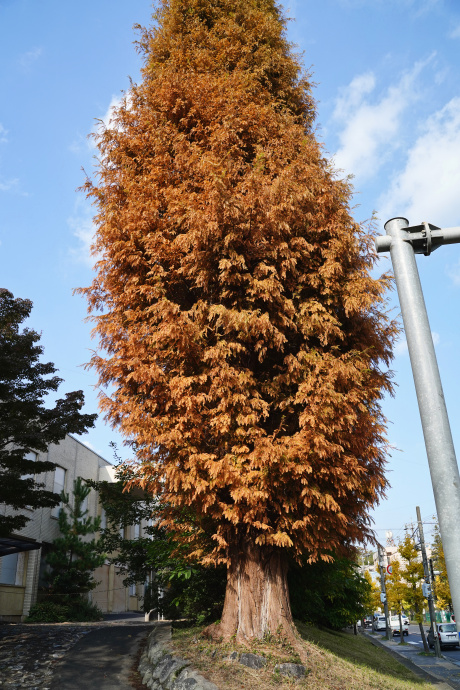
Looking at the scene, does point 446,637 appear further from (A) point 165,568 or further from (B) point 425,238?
(B) point 425,238

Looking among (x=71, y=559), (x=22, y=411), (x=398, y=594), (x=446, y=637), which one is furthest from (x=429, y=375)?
(x=398, y=594)

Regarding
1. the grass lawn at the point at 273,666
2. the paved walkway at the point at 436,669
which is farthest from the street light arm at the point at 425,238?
the paved walkway at the point at 436,669

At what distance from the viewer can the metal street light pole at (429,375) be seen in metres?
3.22

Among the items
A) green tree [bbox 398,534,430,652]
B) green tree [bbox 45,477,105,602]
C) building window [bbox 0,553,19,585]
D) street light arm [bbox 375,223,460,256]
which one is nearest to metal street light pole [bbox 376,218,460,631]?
street light arm [bbox 375,223,460,256]

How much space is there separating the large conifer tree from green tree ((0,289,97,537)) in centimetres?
423

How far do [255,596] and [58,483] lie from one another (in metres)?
19.3

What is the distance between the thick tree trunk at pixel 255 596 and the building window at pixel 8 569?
581 inches

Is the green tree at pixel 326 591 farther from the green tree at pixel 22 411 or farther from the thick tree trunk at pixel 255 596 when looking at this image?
the green tree at pixel 22 411

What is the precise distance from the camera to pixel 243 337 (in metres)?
8.88

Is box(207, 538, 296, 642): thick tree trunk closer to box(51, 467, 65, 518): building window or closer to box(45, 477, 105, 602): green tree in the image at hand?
box(45, 477, 105, 602): green tree

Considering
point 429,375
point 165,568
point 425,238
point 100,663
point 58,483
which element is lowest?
point 100,663

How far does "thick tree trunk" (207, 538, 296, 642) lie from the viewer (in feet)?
28.8

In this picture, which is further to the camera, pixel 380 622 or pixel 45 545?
pixel 380 622

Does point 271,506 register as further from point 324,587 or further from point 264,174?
point 264,174
